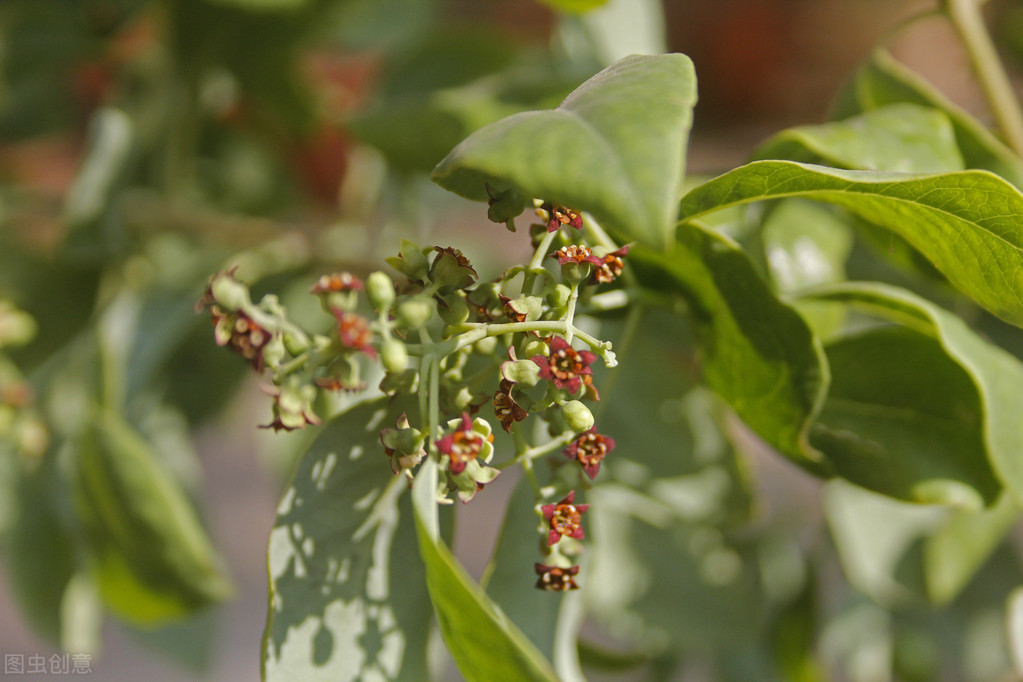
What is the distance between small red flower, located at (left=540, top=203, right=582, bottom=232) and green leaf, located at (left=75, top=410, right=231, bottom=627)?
0.42 metres

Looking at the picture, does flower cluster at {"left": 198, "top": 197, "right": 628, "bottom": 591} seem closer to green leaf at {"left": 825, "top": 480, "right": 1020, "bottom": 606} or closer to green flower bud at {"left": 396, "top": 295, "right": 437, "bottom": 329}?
green flower bud at {"left": 396, "top": 295, "right": 437, "bottom": 329}

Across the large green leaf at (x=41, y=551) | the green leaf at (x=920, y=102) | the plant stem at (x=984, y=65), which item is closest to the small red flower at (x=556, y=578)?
the green leaf at (x=920, y=102)

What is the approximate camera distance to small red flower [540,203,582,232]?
36 centimetres

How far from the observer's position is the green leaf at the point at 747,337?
1.41ft

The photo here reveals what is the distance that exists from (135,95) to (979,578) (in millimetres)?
1166

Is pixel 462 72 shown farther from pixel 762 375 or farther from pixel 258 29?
pixel 762 375

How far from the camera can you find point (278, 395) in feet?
1.17

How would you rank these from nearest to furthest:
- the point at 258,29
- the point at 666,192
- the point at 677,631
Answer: the point at 666,192 < the point at 677,631 < the point at 258,29

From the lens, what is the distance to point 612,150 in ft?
0.92

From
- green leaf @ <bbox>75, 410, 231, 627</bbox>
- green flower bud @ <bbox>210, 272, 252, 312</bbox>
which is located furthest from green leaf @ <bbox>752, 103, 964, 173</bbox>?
green leaf @ <bbox>75, 410, 231, 627</bbox>

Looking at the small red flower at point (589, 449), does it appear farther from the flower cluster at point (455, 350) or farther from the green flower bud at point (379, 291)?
the green flower bud at point (379, 291)

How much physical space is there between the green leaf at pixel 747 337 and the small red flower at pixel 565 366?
0.42ft

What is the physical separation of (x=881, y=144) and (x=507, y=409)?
0.99ft

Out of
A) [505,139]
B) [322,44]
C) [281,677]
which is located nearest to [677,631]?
[281,677]
